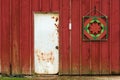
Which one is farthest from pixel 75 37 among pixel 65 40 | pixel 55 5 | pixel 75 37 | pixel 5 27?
pixel 5 27

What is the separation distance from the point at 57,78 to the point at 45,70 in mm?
728

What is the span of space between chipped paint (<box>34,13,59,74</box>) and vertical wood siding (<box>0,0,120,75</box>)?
0.52 feet

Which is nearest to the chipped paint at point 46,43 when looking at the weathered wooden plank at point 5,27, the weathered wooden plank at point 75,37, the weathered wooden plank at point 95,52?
the weathered wooden plank at point 75,37

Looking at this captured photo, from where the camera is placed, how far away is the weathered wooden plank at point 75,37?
1886 cm

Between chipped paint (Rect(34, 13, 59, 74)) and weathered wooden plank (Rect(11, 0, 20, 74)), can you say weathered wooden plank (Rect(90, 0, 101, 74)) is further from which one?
weathered wooden plank (Rect(11, 0, 20, 74))

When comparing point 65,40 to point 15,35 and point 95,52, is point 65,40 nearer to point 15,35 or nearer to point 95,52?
point 95,52

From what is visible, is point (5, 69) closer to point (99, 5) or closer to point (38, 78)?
point (38, 78)

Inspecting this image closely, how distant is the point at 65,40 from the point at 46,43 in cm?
69

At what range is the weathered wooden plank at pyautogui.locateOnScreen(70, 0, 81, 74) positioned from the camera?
1886 cm

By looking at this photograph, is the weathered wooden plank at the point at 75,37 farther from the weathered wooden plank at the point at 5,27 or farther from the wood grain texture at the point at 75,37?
the weathered wooden plank at the point at 5,27

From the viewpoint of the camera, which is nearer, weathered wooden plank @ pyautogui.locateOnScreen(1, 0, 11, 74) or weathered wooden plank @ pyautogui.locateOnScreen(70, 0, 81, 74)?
weathered wooden plank @ pyautogui.locateOnScreen(1, 0, 11, 74)

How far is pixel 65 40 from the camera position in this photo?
18859 millimetres

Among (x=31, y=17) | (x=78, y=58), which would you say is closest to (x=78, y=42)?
(x=78, y=58)

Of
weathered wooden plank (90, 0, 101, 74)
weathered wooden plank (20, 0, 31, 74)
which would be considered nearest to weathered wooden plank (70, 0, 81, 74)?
weathered wooden plank (90, 0, 101, 74)
